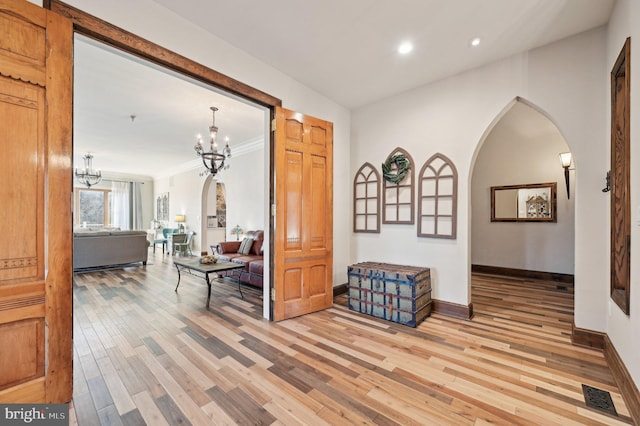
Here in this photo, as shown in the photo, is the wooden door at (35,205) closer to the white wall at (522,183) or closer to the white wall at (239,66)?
the white wall at (239,66)

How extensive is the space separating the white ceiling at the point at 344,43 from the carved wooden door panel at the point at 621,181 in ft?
2.33

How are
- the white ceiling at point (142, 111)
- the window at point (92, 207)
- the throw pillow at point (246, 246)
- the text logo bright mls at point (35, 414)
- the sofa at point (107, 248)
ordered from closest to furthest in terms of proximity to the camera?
1. the text logo bright mls at point (35, 414)
2. the white ceiling at point (142, 111)
3. the throw pillow at point (246, 246)
4. the sofa at point (107, 248)
5. the window at point (92, 207)

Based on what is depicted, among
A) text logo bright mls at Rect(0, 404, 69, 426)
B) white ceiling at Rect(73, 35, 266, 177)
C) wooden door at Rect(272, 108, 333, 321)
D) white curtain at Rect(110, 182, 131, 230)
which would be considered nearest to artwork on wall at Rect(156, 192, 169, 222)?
white curtain at Rect(110, 182, 131, 230)

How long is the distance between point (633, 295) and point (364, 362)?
1883 mm

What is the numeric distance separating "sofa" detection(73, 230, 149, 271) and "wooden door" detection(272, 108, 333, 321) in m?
5.28

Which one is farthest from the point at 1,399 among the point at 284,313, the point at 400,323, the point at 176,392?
the point at 400,323

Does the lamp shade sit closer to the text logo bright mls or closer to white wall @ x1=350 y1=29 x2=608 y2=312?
white wall @ x1=350 y1=29 x2=608 y2=312

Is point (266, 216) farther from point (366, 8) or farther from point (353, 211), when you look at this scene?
point (366, 8)

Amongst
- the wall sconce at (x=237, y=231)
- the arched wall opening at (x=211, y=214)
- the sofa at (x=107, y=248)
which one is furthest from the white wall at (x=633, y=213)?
the arched wall opening at (x=211, y=214)

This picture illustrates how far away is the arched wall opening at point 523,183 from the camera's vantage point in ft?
16.7

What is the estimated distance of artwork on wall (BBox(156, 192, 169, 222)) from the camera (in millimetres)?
10343

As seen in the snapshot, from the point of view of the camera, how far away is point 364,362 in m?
2.26

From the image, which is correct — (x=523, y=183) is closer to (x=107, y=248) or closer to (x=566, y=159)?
(x=566, y=159)

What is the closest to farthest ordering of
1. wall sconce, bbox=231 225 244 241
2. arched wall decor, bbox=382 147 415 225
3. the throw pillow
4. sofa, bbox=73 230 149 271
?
arched wall decor, bbox=382 147 415 225 < the throw pillow < sofa, bbox=73 230 149 271 < wall sconce, bbox=231 225 244 241
